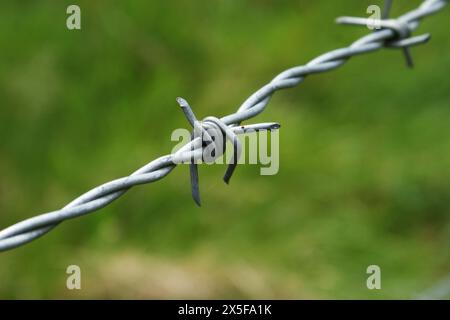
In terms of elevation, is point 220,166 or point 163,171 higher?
point 220,166

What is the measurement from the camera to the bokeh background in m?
2.15

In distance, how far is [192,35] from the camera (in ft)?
9.17

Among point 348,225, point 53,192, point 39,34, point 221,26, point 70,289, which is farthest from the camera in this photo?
point 221,26

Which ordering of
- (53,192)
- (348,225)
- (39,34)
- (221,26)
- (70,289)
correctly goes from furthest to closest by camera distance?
(221,26) < (39,34) < (348,225) < (53,192) < (70,289)

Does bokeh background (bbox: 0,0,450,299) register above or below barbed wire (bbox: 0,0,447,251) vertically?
above

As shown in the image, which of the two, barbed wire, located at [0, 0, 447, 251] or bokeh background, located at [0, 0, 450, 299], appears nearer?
barbed wire, located at [0, 0, 447, 251]

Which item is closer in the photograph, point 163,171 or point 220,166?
point 163,171

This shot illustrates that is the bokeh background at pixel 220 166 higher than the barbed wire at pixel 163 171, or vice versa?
the bokeh background at pixel 220 166

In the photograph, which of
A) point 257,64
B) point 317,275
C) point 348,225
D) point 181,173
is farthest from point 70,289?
point 257,64

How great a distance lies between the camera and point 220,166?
2.33 meters

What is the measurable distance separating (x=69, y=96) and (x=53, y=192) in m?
0.40

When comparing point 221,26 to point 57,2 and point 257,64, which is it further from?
point 57,2

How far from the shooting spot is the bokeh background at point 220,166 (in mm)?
2148

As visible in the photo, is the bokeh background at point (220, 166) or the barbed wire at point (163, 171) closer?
the barbed wire at point (163, 171)
